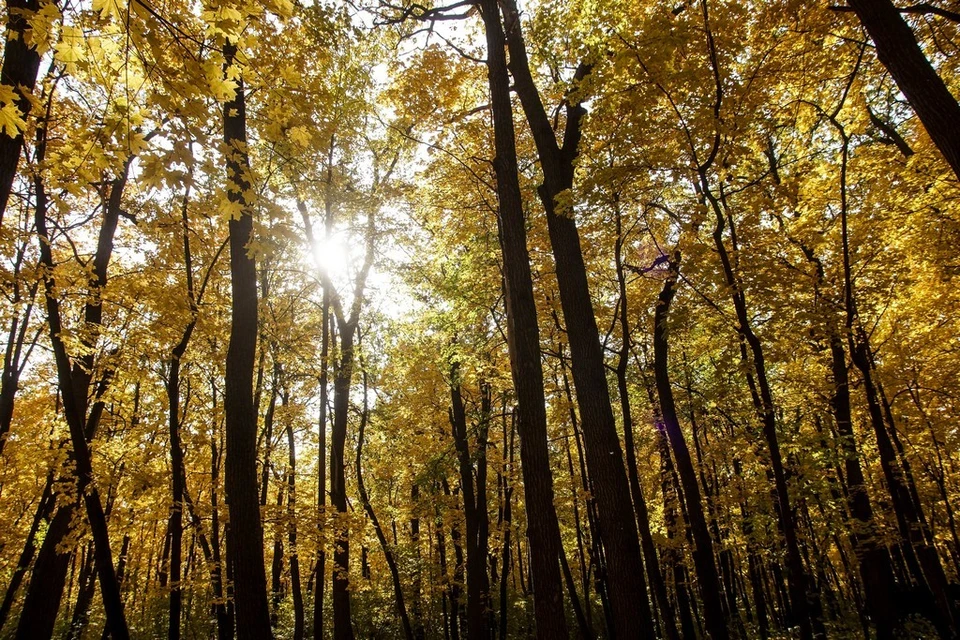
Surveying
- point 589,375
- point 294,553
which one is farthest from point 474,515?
point 589,375

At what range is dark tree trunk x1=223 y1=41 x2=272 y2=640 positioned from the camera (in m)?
5.00

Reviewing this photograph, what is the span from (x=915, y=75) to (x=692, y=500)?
8953mm

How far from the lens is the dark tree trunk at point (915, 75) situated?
11.9 ft

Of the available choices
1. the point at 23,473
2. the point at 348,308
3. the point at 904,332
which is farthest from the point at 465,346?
the point at 23,473

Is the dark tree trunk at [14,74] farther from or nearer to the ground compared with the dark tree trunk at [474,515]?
farther from the ground

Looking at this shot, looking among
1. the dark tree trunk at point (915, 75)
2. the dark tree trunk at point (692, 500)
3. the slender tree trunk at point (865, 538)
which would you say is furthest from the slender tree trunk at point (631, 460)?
the dark tree trunk at point (915, 75)

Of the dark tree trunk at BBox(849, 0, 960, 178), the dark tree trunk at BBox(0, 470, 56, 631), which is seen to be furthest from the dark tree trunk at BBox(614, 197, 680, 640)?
the dark tree trunk at BBox(0, 470, 56, 631)

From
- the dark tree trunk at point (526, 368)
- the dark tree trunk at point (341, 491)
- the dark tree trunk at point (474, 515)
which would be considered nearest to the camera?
the dark tree trunk at point (526, 368)

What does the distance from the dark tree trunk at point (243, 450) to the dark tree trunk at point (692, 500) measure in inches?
278

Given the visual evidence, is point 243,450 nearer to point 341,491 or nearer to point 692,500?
point 341,491

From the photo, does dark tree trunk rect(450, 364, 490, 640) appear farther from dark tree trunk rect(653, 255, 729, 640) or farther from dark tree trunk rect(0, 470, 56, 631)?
dark tree trunk rect(0, 470, 56, 631)

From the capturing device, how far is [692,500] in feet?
34.4

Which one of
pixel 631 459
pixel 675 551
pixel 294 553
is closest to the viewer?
pixel 631 459

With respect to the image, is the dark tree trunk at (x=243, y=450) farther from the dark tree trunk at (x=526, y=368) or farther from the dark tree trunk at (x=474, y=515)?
the dark tree trunk at (x=474, y=515)
